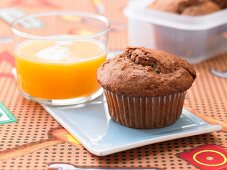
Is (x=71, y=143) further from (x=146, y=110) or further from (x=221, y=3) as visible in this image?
(x=221, y=3)

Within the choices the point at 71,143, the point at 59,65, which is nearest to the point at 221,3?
the point at 59,65

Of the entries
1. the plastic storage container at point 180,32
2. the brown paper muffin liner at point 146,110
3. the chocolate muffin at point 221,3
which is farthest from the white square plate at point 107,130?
the chocolate muffin at point 221,3

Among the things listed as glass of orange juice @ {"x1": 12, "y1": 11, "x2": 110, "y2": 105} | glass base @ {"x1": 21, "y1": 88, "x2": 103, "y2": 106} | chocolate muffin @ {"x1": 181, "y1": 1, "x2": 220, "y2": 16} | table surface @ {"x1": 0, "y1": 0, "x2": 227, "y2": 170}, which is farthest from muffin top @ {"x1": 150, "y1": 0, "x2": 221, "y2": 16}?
glass base @ {"x1": 21, "y1": 88, "x2": 103, "y2": 106}

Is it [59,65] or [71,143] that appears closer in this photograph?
[71,143]

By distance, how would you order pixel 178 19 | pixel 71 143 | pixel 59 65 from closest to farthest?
pixel 71 143 < pixel 59 65 < pixel 178 19

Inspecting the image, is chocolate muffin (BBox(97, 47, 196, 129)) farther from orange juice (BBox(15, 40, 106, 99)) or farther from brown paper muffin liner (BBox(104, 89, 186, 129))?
orange juice (BBox(15, 40, 106, 99))

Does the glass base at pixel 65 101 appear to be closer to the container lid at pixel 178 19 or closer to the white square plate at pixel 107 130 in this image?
the white square plate at pixel 107 130
